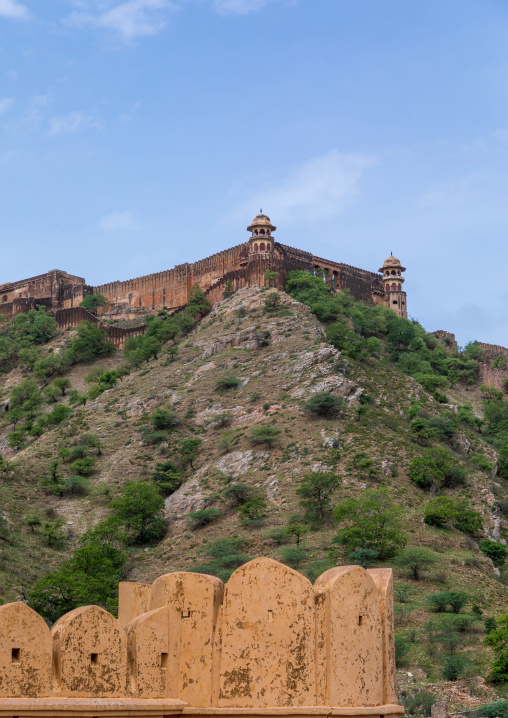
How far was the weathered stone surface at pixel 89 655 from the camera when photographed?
11117 millimetres

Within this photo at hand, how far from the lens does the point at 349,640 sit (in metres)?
12.6

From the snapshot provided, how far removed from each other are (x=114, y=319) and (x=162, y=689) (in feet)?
275

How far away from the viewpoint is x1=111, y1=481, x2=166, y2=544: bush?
52562mm

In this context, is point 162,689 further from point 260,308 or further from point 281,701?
point 260,308

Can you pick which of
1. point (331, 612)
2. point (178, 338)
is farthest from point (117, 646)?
point (178, 338)

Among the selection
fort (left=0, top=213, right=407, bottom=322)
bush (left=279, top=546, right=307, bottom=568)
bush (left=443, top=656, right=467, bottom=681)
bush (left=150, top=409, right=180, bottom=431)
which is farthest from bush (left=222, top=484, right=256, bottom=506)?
fort (left=0, top=213, right=407, bottom=322)

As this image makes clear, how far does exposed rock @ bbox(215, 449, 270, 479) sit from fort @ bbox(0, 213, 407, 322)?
25.8 meters

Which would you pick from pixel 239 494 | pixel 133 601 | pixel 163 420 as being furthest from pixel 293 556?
pixel 133 601

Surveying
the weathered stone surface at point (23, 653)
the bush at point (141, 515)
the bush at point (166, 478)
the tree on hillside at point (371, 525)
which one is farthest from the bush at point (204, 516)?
the weathered stone surface at point (23, 653)

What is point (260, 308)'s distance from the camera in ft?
253

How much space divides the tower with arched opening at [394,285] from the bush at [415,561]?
164ft

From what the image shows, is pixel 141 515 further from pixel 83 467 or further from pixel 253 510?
pixel 83 467

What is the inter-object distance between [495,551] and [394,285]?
48512 mm

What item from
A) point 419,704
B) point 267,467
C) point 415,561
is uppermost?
point 267,467
